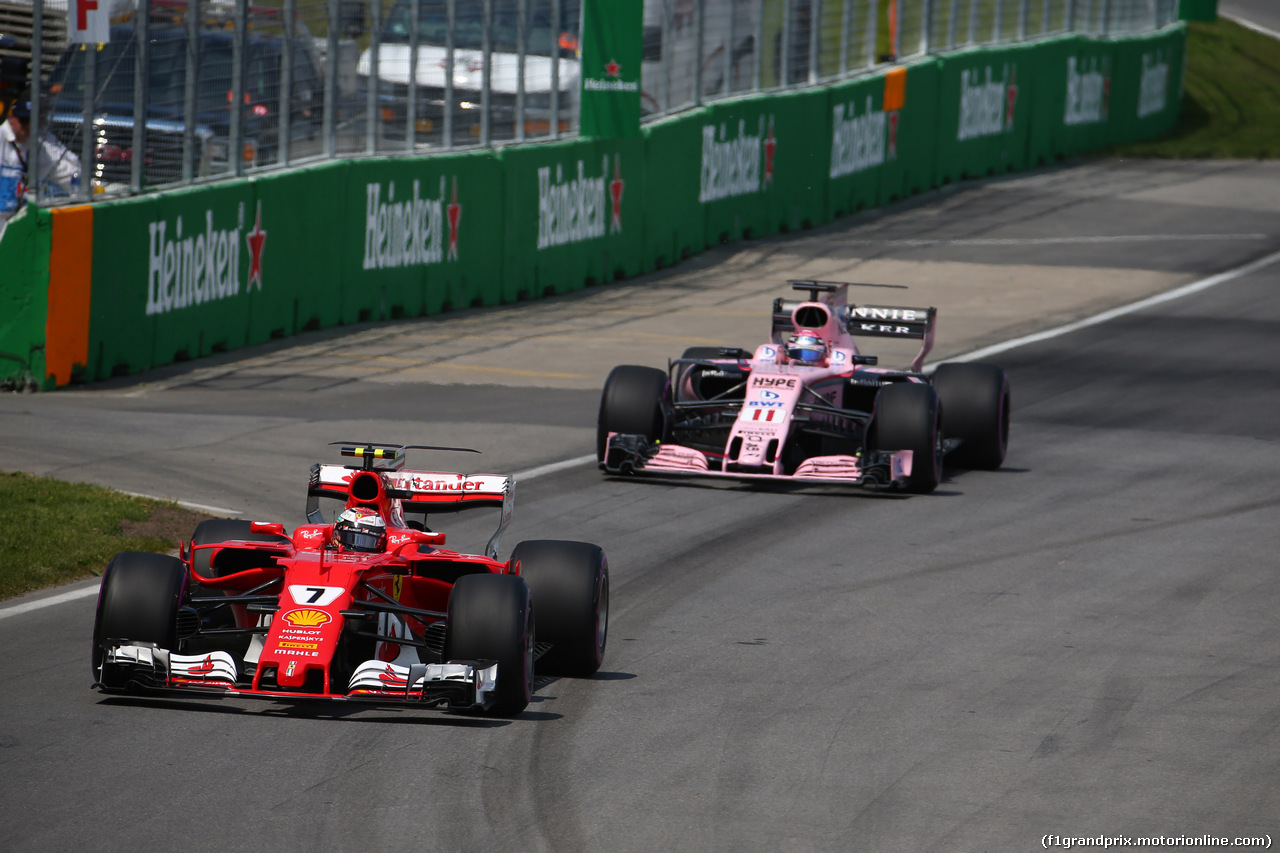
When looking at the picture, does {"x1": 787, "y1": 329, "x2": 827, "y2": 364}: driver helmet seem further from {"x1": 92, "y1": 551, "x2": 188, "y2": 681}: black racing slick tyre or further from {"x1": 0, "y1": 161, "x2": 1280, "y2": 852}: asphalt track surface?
{"x1": 92, "y1": 551, "x2": 188, "y2": 681}: black racing slick tyre

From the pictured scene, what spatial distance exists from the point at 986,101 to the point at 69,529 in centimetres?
2625

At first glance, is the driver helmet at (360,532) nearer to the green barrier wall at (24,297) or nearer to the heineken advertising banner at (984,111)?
the green barrier wall at (24,297)

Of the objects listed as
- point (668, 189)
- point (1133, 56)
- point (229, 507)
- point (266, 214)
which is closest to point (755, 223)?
point (668, 189)

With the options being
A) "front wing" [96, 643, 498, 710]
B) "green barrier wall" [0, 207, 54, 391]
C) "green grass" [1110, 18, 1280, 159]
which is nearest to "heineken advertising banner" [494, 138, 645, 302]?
"green barrier wall" [0, 207, 54, 391]

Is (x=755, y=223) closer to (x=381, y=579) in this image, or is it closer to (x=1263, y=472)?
(x=1263, y=472)

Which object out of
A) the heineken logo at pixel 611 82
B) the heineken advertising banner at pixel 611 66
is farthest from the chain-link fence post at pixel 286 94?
the heineken logo at pixel 611 82

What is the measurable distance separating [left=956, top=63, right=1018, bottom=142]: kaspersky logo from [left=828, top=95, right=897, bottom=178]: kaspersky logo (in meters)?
2.57

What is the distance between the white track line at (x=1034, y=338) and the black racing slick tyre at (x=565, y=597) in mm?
2648

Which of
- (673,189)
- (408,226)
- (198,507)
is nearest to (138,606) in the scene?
(198,507)

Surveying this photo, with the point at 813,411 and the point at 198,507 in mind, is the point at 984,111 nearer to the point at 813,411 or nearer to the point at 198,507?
the point at 813,411

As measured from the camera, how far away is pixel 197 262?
17109 mm

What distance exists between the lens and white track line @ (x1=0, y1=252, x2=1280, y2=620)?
915 centimetres

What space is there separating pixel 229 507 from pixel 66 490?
3.04 ft

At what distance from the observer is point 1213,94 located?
142 ft
